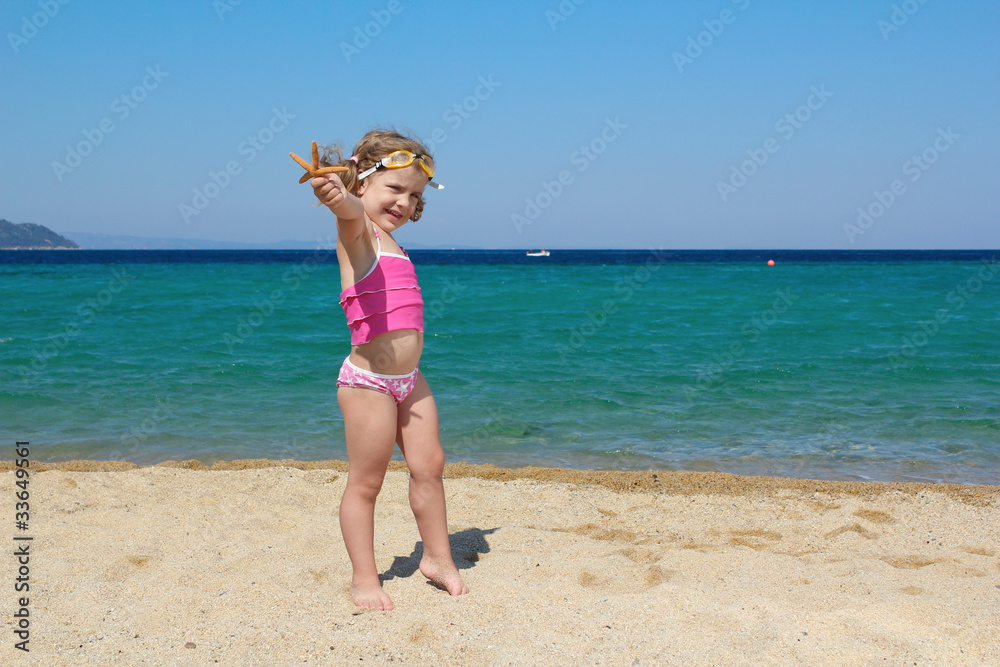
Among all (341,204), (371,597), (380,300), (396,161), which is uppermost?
(396,161)

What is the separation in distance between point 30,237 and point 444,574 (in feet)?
430

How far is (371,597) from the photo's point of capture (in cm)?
269

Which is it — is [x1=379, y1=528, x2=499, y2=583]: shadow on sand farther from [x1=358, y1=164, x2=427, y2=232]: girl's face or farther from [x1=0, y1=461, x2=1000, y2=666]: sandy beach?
[x1=358, y1=164, x2=427, y2=232]: girl's face

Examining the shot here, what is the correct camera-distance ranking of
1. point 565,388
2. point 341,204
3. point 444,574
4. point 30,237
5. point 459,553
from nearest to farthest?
point 341,204, point 444,574, point 459,553, point 565,388, point 30,237

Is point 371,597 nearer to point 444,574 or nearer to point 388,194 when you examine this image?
point 444,574

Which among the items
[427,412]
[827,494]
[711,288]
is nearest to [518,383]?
[827,494]

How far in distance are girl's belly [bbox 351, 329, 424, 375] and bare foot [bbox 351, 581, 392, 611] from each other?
810mm

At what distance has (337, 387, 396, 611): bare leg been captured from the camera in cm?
275

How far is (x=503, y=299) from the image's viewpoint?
1948 centimetres

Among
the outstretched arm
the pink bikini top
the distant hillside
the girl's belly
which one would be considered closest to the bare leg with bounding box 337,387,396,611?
the girl's belly

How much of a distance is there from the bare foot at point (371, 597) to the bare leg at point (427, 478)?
0.27 meters

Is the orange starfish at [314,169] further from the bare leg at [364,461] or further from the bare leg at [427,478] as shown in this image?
the bare leg at [427,478]

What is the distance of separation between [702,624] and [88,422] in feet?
19.7

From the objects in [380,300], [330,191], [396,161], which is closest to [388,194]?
[396,161]
